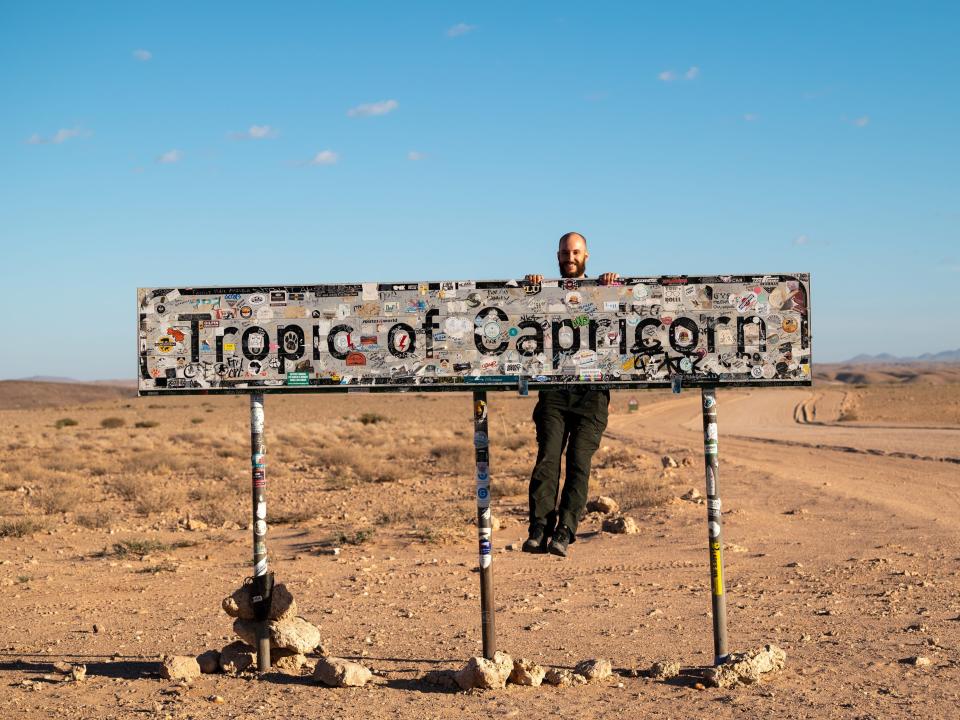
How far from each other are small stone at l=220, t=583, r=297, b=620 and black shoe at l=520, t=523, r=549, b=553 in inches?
64.1

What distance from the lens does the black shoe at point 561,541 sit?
659 centimetres

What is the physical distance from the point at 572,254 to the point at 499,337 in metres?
1.06

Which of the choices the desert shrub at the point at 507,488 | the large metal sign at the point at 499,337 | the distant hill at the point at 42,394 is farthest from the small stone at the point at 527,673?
the distant hill at the point at 42,394

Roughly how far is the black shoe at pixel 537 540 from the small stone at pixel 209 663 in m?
2.20

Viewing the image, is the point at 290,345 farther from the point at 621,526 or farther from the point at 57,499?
the point at 57,499

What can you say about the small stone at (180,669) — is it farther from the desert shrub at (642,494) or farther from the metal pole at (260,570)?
the desert shrub at (642,494)

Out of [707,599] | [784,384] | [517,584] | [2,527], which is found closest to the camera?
[784,384]

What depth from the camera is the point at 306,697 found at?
6195mm

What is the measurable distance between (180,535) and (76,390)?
13924 cm

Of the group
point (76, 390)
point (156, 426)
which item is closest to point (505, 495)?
point (156, 426)

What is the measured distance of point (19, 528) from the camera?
13562mm

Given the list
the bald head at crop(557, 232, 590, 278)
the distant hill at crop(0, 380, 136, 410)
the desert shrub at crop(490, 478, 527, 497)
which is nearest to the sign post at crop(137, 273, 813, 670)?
the bald head at crop(557, 232, 590, 278)

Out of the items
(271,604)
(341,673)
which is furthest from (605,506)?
(341,673)

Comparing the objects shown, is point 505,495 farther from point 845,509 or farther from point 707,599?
point 707,599
